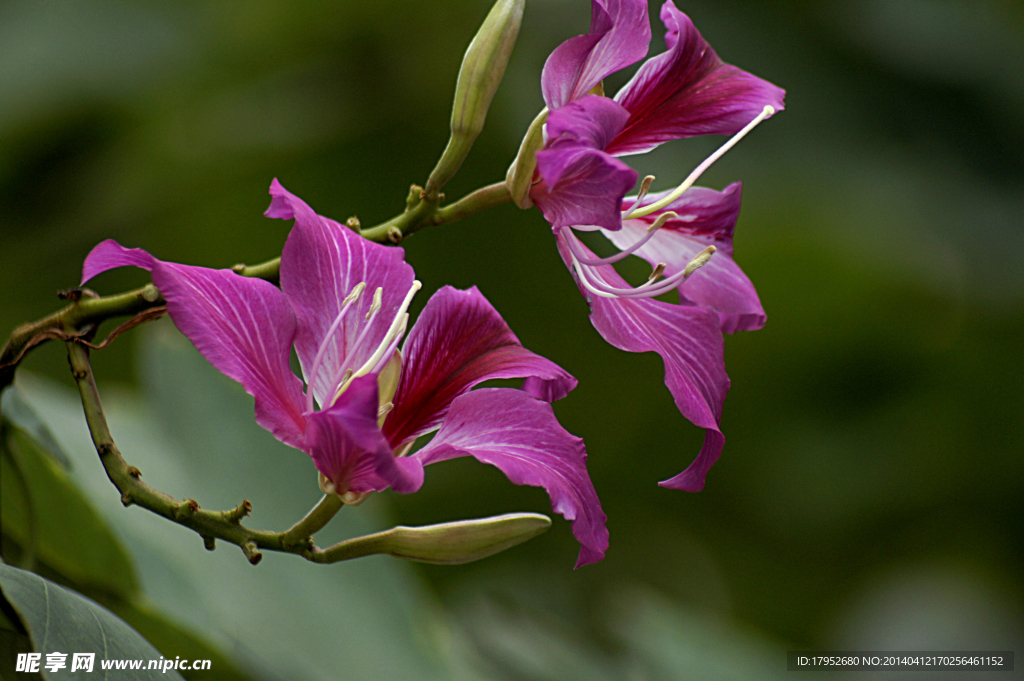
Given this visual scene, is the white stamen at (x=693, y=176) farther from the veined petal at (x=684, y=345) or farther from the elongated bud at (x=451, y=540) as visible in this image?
the elongated bud at (x=451, y=540)

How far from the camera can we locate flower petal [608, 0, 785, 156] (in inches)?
18.6

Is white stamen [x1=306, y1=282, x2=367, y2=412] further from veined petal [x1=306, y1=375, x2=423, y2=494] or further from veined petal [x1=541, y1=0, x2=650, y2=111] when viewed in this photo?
veined petal [x1=541, y1=0, x2=650, y2=111]

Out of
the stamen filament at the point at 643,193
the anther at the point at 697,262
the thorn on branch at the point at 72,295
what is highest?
the thorn on branch at the point at 72,295

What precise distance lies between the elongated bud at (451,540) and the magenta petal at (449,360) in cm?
5

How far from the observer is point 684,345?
0.46m

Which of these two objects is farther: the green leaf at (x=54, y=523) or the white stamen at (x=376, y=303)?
the green leaf at (x=54, y=523)

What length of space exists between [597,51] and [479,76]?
6 cm

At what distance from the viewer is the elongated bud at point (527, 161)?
1.47 ft

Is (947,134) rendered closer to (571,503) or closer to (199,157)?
(199,157)

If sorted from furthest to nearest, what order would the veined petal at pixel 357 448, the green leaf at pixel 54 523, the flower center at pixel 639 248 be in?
the green leaf at pixel 54 523 < the flower center at pixel 639 248 < the veined petal at pixel 357 448

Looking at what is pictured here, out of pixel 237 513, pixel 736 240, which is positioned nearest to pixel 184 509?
pixel 237 513

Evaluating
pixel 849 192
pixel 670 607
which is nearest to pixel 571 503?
pixel 670 607

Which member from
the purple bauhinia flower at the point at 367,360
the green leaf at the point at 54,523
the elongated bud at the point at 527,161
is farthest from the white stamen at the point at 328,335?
the green leaf at the point at 54,523

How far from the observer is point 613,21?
1.39 ft
